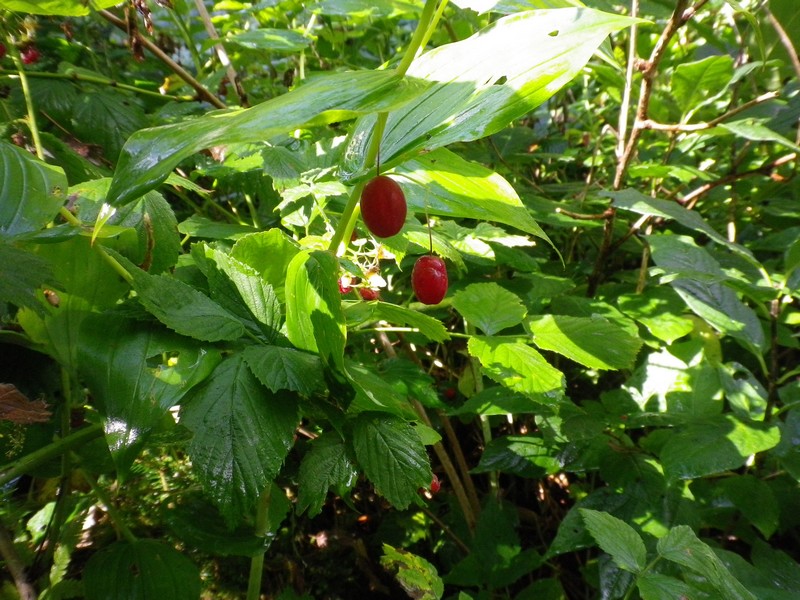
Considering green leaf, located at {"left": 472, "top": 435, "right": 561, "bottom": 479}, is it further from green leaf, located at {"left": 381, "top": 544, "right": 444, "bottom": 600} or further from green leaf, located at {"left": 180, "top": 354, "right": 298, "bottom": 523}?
green leaf, located at {"left": 180, "top": 354, "right": 298, "bottom": 523}

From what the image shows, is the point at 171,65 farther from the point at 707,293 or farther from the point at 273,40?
the point at 707,293

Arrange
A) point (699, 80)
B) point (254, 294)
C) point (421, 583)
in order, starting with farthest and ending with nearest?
point (699, 80) < point (421, 583) < point (254, 294)

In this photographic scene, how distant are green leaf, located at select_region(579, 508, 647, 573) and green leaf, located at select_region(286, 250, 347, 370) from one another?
41 centimetres

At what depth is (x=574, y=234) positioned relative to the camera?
1.58m

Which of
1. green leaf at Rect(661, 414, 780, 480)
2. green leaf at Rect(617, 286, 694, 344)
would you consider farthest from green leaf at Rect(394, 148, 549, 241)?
green leaf at Rect(617, 286, 694, 344)

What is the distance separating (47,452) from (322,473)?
0.99 ft

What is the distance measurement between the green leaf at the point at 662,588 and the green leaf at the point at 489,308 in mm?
385

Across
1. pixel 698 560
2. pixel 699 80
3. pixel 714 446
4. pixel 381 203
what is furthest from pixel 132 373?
pixel 699 80

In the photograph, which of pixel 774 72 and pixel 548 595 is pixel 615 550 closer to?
pixel 548 595

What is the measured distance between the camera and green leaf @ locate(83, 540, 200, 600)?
63 cm

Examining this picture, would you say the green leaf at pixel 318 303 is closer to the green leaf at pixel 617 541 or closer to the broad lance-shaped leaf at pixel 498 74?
the broad lance-shaped leaf at pixel 498 74

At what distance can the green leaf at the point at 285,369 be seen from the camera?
503mm

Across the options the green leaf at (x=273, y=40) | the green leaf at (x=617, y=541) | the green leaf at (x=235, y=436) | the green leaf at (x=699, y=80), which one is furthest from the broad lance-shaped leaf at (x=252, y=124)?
the green leaf at (x=699, y=80)

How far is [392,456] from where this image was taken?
1.83ft
